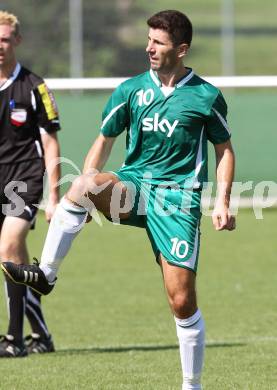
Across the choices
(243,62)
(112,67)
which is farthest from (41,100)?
(243,62)

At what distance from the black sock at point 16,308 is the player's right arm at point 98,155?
247cm

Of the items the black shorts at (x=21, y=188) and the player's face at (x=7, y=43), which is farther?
the black shorts at (x=21, y=188)

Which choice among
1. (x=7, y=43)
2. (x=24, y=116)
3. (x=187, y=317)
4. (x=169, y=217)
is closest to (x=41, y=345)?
(x=24, y=116)

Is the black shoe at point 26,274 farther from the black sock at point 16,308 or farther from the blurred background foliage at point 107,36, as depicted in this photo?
the blurred background foliage at point 107,36

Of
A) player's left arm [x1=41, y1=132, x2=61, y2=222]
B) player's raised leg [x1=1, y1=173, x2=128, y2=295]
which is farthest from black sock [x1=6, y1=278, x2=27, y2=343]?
player's raised leg [x1=1, y1=173, x2=128, y2=295]

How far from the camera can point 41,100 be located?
8719 mm

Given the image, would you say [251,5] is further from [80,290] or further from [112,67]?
[80,290]

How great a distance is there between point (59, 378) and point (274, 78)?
122 inches

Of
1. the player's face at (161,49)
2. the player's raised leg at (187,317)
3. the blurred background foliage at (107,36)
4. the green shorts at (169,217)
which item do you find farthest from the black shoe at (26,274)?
the blurred background foliage at (107,36)

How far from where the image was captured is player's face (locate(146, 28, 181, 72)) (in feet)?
21.4

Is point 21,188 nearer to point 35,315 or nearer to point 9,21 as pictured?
point 35,315

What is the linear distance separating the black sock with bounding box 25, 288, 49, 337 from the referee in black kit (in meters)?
0.21

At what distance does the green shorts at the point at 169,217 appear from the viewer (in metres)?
6.55

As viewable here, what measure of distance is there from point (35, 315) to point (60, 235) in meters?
2.58
